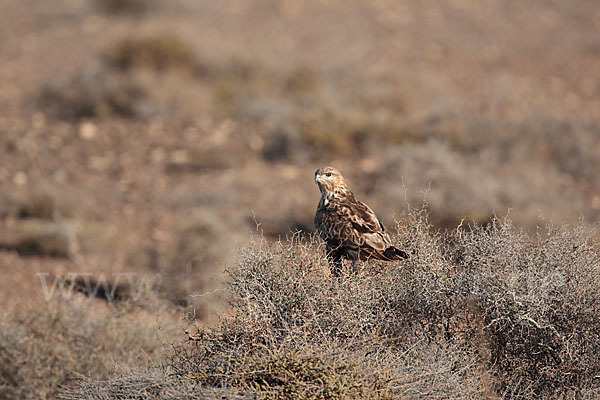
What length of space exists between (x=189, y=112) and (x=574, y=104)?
323 inches

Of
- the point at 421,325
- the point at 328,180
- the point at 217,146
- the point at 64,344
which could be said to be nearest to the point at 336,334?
the point at 421,325

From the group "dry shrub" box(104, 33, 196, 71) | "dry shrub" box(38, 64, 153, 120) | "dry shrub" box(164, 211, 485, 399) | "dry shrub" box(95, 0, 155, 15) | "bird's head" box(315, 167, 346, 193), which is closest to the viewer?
"dry shrub" box(164, 211, 485, 399)

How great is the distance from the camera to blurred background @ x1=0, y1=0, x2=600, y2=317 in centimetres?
950

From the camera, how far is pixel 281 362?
361 cm

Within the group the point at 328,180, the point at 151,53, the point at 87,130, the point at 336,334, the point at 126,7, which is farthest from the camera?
the point at 126,7

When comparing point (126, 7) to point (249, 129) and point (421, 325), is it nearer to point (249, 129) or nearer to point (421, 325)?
point (249, 129)

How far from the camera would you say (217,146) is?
12.3 meters

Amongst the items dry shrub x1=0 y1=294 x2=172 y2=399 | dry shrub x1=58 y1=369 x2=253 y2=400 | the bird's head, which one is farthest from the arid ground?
dry shrub x1=58 y1=369 x2=253 y2=400

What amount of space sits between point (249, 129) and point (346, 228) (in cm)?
844

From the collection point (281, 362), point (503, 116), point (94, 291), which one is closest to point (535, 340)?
point (281, 362)

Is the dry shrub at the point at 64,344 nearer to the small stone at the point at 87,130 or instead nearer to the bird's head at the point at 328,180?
the bird's head at the point at 328,180

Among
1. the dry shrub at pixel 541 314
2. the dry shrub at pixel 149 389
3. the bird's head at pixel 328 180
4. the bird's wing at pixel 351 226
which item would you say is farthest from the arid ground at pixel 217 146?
the dry shrub at pixel 149 389

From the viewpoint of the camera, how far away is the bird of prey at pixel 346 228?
4.64 meters

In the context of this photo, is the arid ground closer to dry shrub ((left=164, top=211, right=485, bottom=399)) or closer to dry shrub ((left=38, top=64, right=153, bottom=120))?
dry shrub ((left=38, top=64, right=153, bottom=120))
